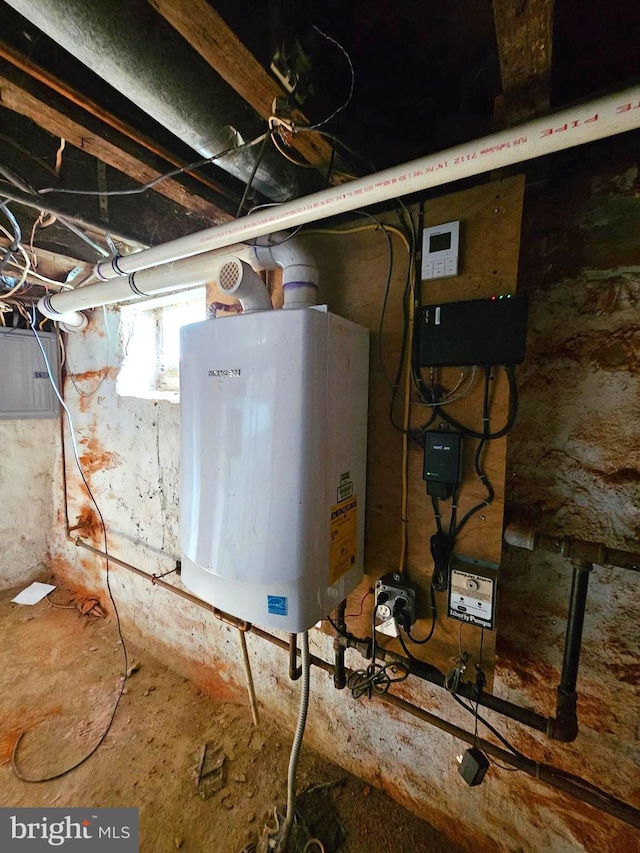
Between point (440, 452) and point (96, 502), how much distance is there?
2386mm

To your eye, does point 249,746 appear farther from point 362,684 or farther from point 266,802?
point 362,684

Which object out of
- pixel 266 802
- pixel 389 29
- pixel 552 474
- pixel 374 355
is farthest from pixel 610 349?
pixel 266 802

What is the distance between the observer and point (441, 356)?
823mm

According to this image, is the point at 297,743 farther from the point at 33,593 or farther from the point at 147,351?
the point at 33,593

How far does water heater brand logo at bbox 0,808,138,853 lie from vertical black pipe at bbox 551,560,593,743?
4.99ft

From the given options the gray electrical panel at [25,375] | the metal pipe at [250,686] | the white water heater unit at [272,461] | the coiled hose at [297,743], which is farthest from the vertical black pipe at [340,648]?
the gray electrical panel at [25,375]

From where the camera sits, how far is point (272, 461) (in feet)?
2.43

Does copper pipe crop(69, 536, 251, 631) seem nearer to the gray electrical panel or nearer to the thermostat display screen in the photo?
the gray electrical panel

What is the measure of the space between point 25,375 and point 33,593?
1696 millimetres

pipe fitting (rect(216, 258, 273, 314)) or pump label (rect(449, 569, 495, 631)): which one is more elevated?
pipe fitting (rect(216, 258, 273, 314))

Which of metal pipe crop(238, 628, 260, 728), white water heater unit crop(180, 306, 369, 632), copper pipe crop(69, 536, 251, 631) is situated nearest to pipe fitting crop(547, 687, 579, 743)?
white water heater unit crop(180, 306, 369, 632)

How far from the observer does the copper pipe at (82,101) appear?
2.01ft

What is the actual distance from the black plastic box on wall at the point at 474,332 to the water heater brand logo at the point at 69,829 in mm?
1982

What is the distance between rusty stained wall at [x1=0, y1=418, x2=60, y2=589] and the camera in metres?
2.46
